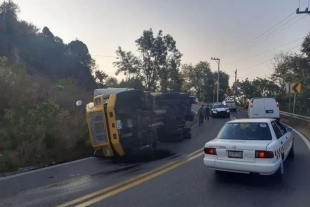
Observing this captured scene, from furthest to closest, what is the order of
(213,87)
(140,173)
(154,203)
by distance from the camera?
(213,87) → (140,173) → (154,203)

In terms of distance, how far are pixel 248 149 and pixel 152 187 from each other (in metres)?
2.29

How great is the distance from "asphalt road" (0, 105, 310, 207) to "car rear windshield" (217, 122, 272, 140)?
3.23 feet

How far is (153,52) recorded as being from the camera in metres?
52.2

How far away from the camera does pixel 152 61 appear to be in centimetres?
5228

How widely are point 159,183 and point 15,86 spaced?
10.9 metres

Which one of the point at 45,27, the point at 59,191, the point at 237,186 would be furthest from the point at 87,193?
the point at 45,27

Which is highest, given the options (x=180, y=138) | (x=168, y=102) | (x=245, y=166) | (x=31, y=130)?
(x=168, y=102)

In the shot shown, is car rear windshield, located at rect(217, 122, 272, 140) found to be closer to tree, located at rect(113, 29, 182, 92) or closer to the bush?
the bush

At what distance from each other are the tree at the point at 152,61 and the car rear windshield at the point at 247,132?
43547mm

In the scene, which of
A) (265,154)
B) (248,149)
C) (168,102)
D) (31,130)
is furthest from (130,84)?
(265,154)

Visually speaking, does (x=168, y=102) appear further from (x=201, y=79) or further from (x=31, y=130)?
(x=201, y=79)

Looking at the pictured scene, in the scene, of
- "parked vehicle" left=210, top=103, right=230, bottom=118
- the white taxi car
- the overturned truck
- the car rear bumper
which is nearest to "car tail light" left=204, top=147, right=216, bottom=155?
the white taxi car

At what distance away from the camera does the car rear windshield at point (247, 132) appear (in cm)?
767

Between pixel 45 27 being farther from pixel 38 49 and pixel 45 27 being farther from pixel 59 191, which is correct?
pixel 59 191
